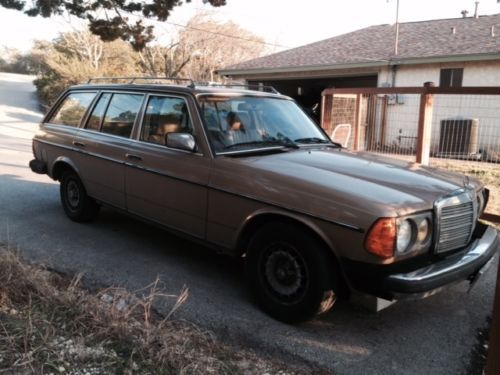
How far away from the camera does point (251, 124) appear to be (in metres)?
4.65

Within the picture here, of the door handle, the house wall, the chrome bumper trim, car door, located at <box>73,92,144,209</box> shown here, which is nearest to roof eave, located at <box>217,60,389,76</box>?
the house wall

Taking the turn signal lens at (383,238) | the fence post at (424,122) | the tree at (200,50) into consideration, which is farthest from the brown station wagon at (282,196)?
the tree at (200,50)

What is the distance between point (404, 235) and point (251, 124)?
1.92 meters

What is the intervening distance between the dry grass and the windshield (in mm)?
1627

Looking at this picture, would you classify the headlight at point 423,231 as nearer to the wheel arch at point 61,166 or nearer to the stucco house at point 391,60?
the wheel arch at point 61,166

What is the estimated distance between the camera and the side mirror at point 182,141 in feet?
14.3

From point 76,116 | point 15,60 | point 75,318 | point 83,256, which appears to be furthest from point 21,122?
point 15,60

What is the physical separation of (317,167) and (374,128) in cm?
668

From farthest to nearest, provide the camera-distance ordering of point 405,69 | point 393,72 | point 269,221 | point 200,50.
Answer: point 200,50
point 393,72
point 405,69
point 269,221

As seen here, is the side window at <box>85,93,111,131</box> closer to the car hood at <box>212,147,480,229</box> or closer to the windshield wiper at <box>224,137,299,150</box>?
the windshield wiper at <box>224,137,299,150</box>

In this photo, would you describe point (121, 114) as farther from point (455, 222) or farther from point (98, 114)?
point (455, 222)

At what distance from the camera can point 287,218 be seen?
373cm

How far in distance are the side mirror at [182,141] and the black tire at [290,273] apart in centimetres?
104

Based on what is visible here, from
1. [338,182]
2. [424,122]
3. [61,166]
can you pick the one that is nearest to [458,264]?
[338,182]
